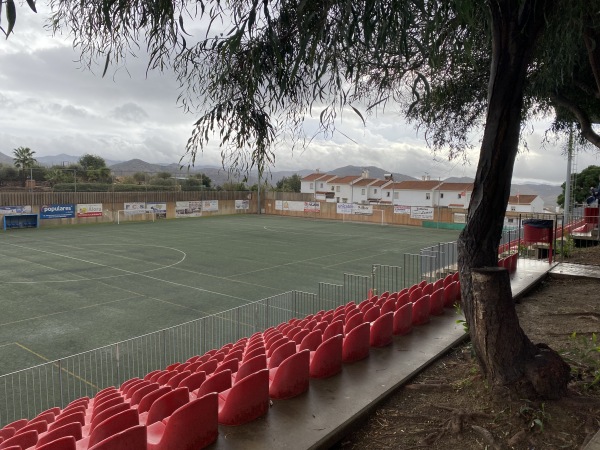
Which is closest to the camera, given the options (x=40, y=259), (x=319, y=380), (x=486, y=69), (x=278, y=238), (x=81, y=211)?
(x=319, y=380)

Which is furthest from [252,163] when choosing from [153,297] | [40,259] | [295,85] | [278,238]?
[278,238]

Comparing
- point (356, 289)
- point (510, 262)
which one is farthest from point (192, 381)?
point (356, 289)

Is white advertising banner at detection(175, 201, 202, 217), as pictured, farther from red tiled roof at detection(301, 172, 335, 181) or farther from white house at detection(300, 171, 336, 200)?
red tiled roof at detection(301, 172, 335, 181)

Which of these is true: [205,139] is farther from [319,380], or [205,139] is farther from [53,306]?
[53,306]

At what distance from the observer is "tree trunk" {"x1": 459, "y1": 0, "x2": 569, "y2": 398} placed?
4.67 metres

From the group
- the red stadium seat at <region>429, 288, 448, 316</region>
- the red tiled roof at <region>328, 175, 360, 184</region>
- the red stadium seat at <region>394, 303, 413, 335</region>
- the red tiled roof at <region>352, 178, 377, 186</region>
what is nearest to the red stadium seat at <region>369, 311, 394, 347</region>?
the red stadium seat at <region>394, 303, 413, 335</region>

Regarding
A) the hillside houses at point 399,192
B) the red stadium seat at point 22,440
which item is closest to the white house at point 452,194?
the hillside houses at point 399,192

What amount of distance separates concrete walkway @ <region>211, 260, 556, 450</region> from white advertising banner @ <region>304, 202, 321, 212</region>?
171 feet

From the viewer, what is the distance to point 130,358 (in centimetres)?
1107

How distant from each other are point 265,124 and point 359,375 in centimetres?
313

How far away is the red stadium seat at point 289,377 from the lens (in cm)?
489

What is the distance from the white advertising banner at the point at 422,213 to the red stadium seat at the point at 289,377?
47821 millimetres

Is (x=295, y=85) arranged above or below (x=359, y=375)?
above

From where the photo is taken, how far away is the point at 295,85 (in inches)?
194
